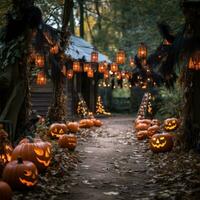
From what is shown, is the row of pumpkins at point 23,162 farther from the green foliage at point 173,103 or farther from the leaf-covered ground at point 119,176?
the green foliage at point 173,103

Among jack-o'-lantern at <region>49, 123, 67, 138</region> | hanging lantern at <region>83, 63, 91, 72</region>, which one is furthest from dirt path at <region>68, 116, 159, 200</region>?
hanging lantern at <region>83, 63, 91, 72</region>

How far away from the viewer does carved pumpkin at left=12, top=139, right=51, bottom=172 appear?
27.3ft

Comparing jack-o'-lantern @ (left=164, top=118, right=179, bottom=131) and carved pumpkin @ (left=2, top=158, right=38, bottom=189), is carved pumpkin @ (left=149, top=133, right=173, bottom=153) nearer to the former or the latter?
jack-o'-lantern @ (left=164, top=118, right=179, bottom=131)

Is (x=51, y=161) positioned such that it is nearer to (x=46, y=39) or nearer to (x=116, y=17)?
(x=46, y=39)

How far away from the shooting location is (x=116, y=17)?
1510 inches

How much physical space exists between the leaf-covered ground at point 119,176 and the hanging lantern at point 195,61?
2.07m

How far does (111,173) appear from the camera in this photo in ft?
30.0

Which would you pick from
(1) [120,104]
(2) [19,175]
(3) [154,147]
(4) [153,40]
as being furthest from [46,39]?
(1) [120,104]

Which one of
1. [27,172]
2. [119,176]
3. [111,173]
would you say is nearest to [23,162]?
[27,172]

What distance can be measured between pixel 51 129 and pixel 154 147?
163 inches

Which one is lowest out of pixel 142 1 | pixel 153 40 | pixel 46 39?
pixel 46 39

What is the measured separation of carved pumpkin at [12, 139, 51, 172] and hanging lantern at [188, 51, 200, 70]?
3.83m

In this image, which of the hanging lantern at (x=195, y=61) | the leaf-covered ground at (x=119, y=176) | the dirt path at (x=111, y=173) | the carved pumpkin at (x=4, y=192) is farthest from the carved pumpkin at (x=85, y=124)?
the carved pumpkin at (x=4, y=192)

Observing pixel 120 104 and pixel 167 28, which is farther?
pixel 120 104
